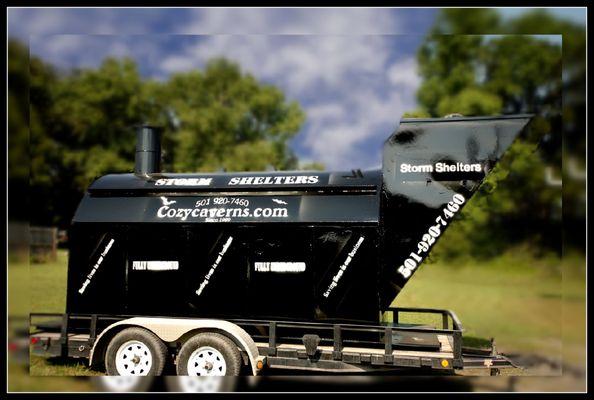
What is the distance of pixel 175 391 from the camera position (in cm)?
674

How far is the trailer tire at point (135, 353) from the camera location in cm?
727

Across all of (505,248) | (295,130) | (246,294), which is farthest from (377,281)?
(295,130)

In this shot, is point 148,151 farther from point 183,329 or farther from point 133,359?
point 133,359

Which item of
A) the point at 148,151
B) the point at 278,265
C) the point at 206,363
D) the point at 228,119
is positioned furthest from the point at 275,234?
the point at 228,119

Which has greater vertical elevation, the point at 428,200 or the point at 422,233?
the point at 428,200

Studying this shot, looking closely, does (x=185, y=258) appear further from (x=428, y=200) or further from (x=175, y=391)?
(x=428, y=200)

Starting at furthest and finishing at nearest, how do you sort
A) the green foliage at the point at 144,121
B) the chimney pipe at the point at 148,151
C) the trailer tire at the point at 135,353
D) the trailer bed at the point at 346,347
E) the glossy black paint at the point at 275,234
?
the green foliage at the point at 144,121, the chimney pipe at the point at 148,151, the trailer tire at the point at 135,353, the glossy black paint at the point at 275,234, the trailer bed at the point at 346,347

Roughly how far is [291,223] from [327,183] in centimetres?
82

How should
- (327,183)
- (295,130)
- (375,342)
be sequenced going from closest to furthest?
(375,342), (327,183), (295,130)

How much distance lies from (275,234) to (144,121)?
17.7m

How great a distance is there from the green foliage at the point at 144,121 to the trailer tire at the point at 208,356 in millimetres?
12572

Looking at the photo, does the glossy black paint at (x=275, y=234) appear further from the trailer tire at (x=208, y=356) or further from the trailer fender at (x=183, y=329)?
the trailer tire at (x=208, y=356)

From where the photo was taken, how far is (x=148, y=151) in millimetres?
8961

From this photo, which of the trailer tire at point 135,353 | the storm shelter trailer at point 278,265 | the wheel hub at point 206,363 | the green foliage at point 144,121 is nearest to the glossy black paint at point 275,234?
the storm shelter trailer at point 278,265
